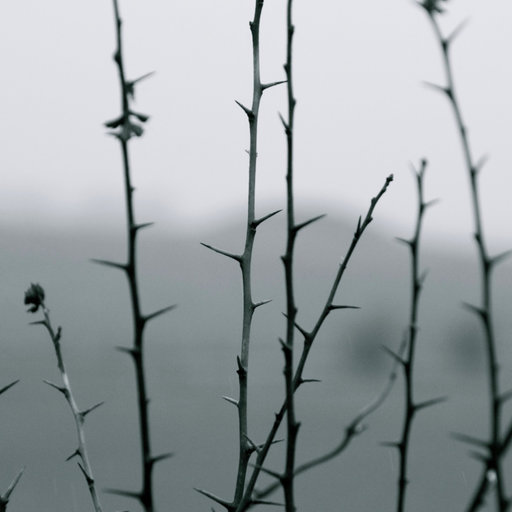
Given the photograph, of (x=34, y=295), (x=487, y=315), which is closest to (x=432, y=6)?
(x=487, y=315)

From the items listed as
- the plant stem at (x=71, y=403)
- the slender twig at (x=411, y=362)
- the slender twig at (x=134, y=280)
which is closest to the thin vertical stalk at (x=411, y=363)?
the slender twig at (x=411, y=362)

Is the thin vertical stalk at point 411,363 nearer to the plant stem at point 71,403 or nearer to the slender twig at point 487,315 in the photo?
the slender twig at point 487,315

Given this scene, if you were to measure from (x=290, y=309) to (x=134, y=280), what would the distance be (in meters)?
0.12

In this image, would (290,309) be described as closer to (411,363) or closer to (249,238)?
(411,363)

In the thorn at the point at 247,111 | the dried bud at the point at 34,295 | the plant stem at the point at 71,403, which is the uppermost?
the thorn at the point at 247,111

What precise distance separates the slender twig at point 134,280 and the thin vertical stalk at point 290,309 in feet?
0.27

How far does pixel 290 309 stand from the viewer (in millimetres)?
540

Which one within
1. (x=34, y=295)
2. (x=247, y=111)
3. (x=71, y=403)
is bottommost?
(x=71, y=403)

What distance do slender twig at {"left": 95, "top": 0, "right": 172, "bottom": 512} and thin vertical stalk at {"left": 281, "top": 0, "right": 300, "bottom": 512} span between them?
0.08 metres

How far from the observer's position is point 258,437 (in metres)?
8.94

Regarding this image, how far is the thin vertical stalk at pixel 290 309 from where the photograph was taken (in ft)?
1.65

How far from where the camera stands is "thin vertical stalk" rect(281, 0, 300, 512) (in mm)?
504

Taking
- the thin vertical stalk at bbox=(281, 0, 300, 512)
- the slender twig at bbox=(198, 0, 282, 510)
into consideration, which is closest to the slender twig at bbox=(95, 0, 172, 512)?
the thin vertical stalk at bbox=(281, 0, 300, 512)

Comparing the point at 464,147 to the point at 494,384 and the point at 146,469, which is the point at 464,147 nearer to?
the point at 494,384
